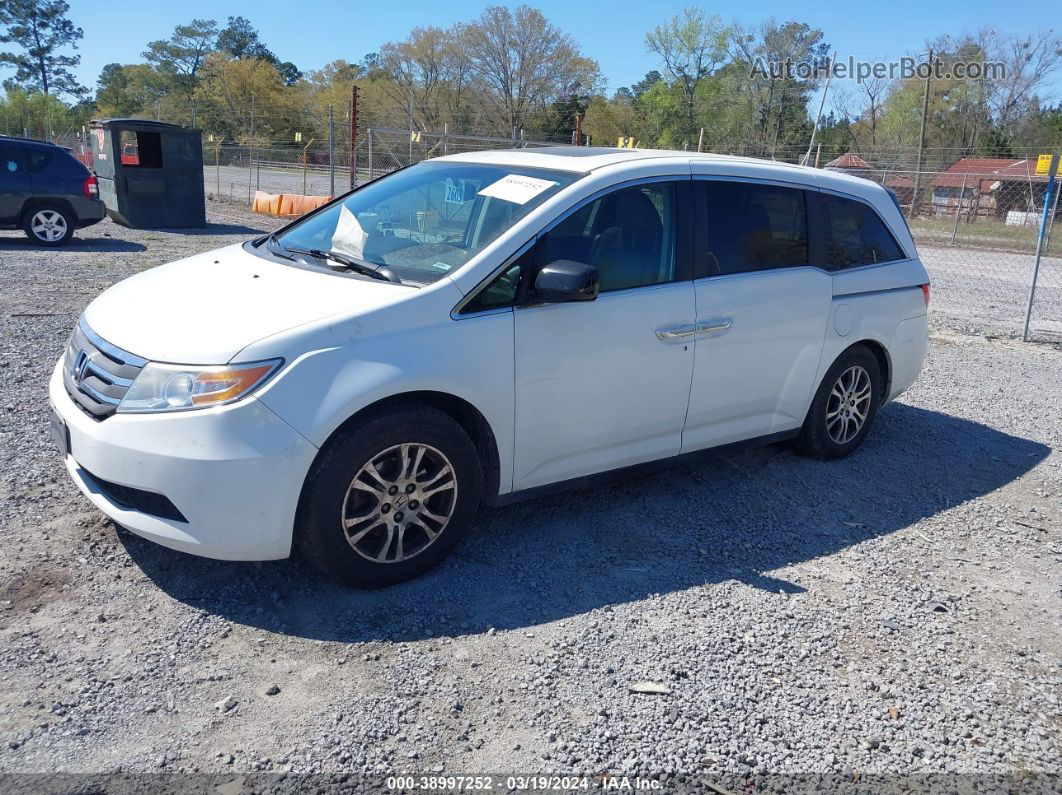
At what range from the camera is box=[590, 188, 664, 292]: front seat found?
4.14 metres

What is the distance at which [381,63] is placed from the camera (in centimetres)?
6662

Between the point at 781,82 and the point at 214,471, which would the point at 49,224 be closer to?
the point at 214,471

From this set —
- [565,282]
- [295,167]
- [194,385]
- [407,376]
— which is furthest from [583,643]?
[295,167]

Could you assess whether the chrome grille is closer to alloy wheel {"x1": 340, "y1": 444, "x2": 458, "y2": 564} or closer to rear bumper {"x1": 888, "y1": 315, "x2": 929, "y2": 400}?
alloy wheel {"x1": 340, "y1": 444, "x2": 458, "y2": 564}

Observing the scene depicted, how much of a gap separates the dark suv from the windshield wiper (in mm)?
11202

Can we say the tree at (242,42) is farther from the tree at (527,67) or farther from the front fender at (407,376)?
the front fender at (407,376)

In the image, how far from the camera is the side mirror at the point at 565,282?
3701 mm

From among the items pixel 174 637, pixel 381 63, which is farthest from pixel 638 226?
pixel 381 63

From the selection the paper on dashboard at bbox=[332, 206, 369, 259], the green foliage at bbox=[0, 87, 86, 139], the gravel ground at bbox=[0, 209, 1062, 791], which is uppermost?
the green foliage at bbox=[0, 87, 86, 139]

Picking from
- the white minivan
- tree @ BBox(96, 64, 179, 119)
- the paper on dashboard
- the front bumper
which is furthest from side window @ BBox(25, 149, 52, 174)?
tree @ BBox(96, 64, 179, 119)

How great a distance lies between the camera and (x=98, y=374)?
3.50m

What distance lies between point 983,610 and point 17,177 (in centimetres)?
1440

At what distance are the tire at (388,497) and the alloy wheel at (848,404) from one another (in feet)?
8.49

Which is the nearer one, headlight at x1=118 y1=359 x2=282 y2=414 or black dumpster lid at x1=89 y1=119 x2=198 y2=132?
headlight at x1=118 y1=359 x2=282 y2=414
